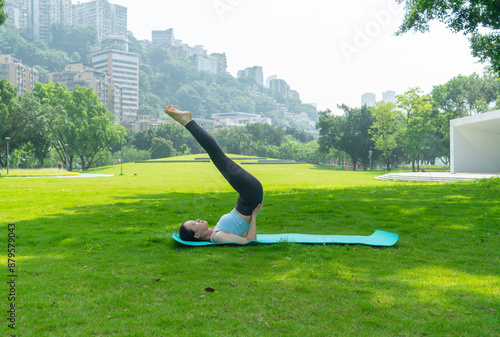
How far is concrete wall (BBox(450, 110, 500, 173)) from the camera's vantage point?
118 feet

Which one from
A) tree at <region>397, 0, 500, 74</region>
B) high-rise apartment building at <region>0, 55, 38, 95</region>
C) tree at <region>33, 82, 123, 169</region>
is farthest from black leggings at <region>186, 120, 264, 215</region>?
high-rise apartment building at <region>0, 55, 38, 95</region>

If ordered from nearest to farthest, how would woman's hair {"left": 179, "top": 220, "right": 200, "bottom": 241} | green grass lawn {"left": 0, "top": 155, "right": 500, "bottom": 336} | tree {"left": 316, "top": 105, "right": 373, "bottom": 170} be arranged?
green grass lawn {"left": 0, "top": 155, "right": 500, "bottom": 336}
woman's hair {"left": 179, "top": 220, "right": 200, "bottom": 241}
tree {"left": 316, "top": 105, "right": 373, "bottom": 170}

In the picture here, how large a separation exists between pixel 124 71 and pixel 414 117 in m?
151

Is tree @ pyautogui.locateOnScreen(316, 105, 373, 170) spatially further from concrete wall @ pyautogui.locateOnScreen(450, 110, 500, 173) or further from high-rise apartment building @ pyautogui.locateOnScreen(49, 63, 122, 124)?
high-rise apartment building @ pyautogui.locateOnScreen(49, 63, 122, 124)

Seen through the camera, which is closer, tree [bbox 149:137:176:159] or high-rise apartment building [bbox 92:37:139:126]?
tree [bbox 149:137:176:159]

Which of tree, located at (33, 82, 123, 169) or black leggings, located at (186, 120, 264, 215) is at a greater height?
tree, located at (33, 82, 123, 169)

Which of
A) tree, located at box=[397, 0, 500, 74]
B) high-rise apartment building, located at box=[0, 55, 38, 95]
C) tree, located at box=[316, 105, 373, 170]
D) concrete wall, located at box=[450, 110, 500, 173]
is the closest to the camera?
tree, located at box=[397, 0, 500, 74]

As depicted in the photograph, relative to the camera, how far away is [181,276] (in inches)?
175

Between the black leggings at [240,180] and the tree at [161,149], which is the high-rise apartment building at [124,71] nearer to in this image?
the tree at [161,149]

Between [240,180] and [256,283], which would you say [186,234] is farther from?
[256,283]

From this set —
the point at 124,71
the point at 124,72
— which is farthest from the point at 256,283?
the point at 124,71

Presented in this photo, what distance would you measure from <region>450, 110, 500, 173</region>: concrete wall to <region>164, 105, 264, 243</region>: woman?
3531 centimetres

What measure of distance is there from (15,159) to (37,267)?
65828 millimetres

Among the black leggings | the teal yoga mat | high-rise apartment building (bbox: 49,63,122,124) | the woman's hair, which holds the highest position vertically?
high-rise apartment building (bbox: 49,63,122,124)
